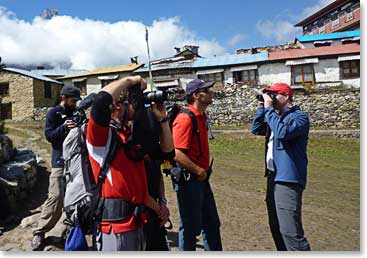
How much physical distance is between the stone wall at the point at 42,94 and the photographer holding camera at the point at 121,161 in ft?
3.95

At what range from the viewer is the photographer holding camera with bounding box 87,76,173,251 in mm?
1216

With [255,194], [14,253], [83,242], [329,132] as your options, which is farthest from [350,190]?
[14,253]

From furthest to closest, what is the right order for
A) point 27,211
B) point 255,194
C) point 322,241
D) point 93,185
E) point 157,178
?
point 255,194, point 27,211, point 322,241, point 157,178, point 93,185

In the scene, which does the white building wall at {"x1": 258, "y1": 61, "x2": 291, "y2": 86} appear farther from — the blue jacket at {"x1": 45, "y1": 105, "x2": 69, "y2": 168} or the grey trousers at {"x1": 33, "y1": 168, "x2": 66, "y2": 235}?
the grey trousers at {"x1": 33, "y1": 168, "x2": 66, "y2": 235}

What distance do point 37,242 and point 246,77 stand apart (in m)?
2.17

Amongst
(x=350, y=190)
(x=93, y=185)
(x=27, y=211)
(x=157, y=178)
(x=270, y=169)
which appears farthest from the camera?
(x=27, y=211)

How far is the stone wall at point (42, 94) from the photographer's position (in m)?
2.39

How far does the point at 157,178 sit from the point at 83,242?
1.26ft

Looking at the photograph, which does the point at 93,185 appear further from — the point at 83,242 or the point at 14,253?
the point at 14,253

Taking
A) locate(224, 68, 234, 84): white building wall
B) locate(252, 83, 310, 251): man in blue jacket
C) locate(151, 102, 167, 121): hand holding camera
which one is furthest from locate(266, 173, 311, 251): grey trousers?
locate(224, 68, 234, 84): white building wall

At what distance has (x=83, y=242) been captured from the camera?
1.33m

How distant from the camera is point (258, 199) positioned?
10.1ft

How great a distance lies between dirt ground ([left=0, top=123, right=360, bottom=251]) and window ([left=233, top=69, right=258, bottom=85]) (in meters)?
0.49

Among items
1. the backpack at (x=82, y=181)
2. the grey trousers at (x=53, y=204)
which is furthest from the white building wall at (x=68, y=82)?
the backpack at (x=82, y=181)
